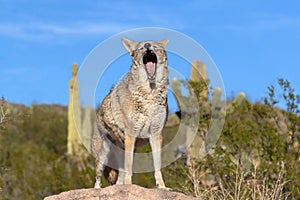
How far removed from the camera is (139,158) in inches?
306

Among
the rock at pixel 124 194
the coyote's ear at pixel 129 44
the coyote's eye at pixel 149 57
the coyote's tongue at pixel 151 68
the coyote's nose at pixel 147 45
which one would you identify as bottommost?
the rock at pixel 124 194

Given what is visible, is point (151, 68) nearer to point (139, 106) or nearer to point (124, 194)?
point (139, 106)

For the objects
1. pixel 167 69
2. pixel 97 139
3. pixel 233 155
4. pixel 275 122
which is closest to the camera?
pixel 167 69

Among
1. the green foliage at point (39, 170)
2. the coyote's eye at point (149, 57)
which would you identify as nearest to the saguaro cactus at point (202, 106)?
the green foliage at point (39, 170)

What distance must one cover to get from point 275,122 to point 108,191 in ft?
25.6

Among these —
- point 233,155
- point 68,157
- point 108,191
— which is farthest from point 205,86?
point 68,157

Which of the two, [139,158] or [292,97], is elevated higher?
[292,97]

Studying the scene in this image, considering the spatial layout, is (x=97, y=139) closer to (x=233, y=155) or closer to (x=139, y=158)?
(x=139, y=158)

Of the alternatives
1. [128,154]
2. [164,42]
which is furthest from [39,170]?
[164,42]

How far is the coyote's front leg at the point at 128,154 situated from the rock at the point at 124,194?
190 millimetres

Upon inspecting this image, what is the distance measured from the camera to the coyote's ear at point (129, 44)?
6.96m

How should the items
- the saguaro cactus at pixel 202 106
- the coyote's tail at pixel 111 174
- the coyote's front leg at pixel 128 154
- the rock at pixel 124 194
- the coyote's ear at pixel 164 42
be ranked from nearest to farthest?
the rock at pixel 124 194 → the coyote's ear at pixel 164 42 → the coyote's front leg at pixel 128 154 → the coyote's tail at pixel 111 174 → the saguaro cactus at pixel 202 106

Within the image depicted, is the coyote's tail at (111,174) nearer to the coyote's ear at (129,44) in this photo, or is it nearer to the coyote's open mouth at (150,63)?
the coyote's open mouth at (150,63)

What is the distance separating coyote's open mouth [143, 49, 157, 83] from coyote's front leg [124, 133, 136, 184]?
644 millimetres
